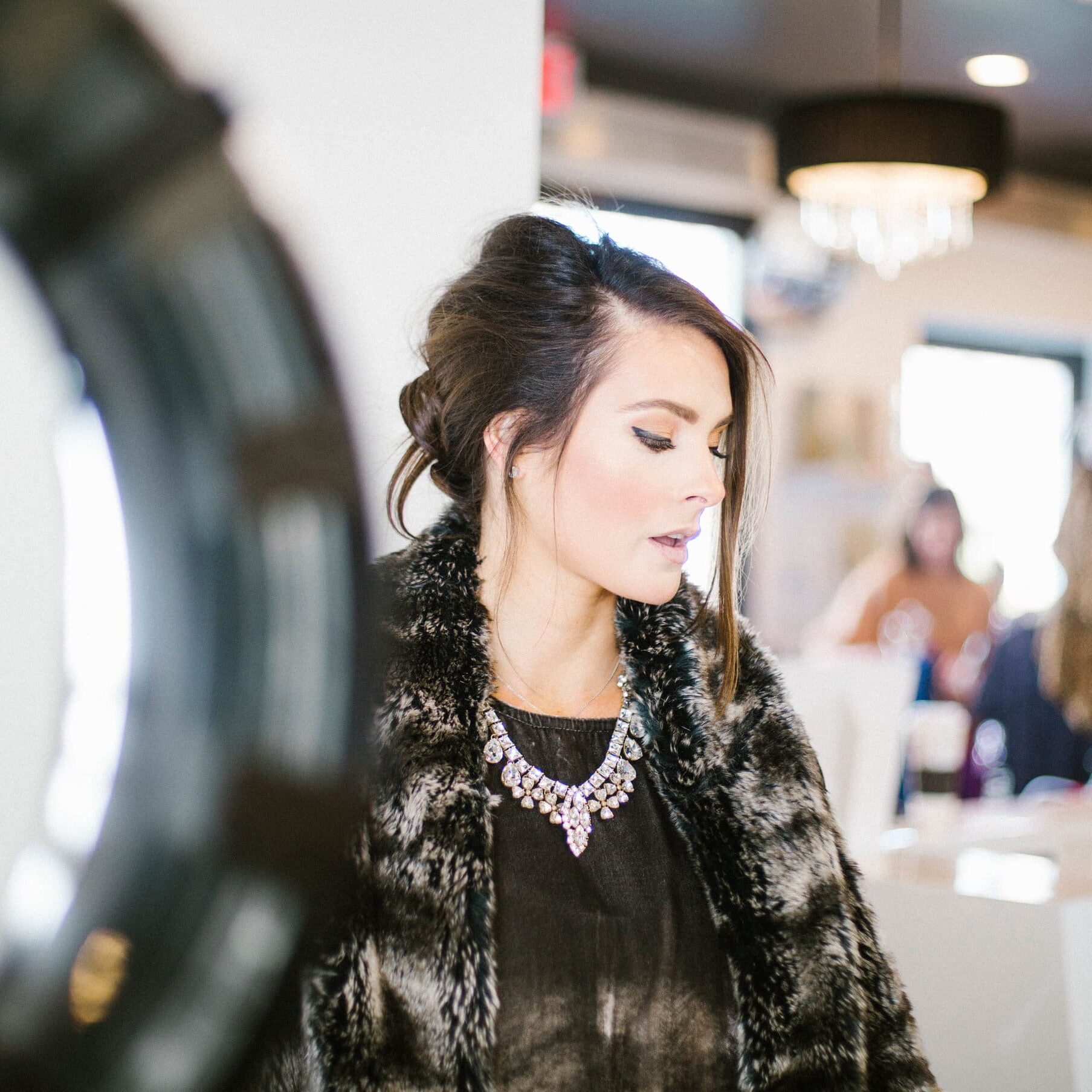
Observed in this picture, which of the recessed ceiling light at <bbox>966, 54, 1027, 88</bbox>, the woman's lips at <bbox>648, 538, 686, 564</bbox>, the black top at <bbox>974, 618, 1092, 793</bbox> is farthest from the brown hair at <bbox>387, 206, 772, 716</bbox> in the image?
the recessed ceiling light at <bbox>966, 54, 1027, 88</bbox>

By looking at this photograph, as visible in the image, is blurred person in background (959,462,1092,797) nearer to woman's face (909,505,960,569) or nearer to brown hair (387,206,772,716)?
woman's face (909,505,960,569)

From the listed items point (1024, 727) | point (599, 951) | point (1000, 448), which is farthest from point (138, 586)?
point (1000, 448)

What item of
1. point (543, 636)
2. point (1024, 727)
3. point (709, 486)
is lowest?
point (1024, 727)

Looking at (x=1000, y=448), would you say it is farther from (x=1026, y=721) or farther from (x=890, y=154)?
(x=890, y=154)

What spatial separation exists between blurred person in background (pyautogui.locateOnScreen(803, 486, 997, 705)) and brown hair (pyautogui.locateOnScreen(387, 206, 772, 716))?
8.73ft

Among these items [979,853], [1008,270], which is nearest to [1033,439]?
[1008,270]

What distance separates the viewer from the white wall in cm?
100

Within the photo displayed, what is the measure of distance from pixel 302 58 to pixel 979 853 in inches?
57.2

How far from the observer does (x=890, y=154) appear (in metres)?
2.83

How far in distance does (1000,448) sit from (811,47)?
224 cm

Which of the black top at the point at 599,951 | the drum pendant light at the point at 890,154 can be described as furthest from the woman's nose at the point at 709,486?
the drum pendant light at the point at 890,154

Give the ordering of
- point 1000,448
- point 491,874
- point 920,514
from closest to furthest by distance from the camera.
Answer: point 491,874 < point 920,514 < point 1000,448

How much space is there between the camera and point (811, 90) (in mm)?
4152

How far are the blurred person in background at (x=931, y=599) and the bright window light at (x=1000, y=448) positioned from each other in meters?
1.24
